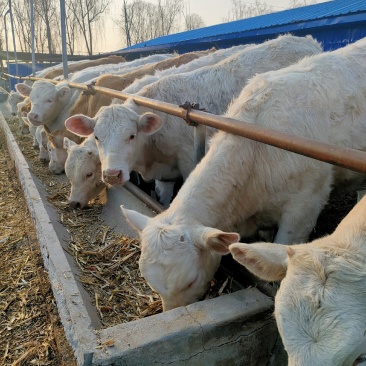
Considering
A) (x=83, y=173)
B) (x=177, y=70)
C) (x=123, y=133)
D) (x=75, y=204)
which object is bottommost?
(x=75, y=204)

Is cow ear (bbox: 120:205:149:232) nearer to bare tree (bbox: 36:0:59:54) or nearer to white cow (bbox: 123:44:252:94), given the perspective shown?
white cow (bbox: 123:44:252:94)

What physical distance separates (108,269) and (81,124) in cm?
211

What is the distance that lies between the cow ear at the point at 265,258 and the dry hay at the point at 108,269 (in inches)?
46.2

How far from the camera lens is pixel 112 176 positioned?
4.42 m

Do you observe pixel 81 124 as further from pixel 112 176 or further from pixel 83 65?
pixel 83 65

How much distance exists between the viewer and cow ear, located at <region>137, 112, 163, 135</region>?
477cm

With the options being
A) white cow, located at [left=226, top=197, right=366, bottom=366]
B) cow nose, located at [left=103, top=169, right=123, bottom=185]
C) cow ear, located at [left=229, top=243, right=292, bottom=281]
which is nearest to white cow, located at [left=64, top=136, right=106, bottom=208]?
cow nose, located at [left=103, top=169, right=123, bottom=185]

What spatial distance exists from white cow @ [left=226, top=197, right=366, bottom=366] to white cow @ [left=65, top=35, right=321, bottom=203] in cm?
308

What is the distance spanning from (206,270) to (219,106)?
9.24ft

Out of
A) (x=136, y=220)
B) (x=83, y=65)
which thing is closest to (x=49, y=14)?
(x=83, y=65)

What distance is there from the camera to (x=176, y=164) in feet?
17.6

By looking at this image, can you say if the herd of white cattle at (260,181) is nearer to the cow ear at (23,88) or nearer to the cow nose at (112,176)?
the cow nose at (112,176)

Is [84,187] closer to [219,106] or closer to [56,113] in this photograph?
[219,106]

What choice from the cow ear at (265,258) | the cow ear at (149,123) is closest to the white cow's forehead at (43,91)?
the cow ear at (149,123)
